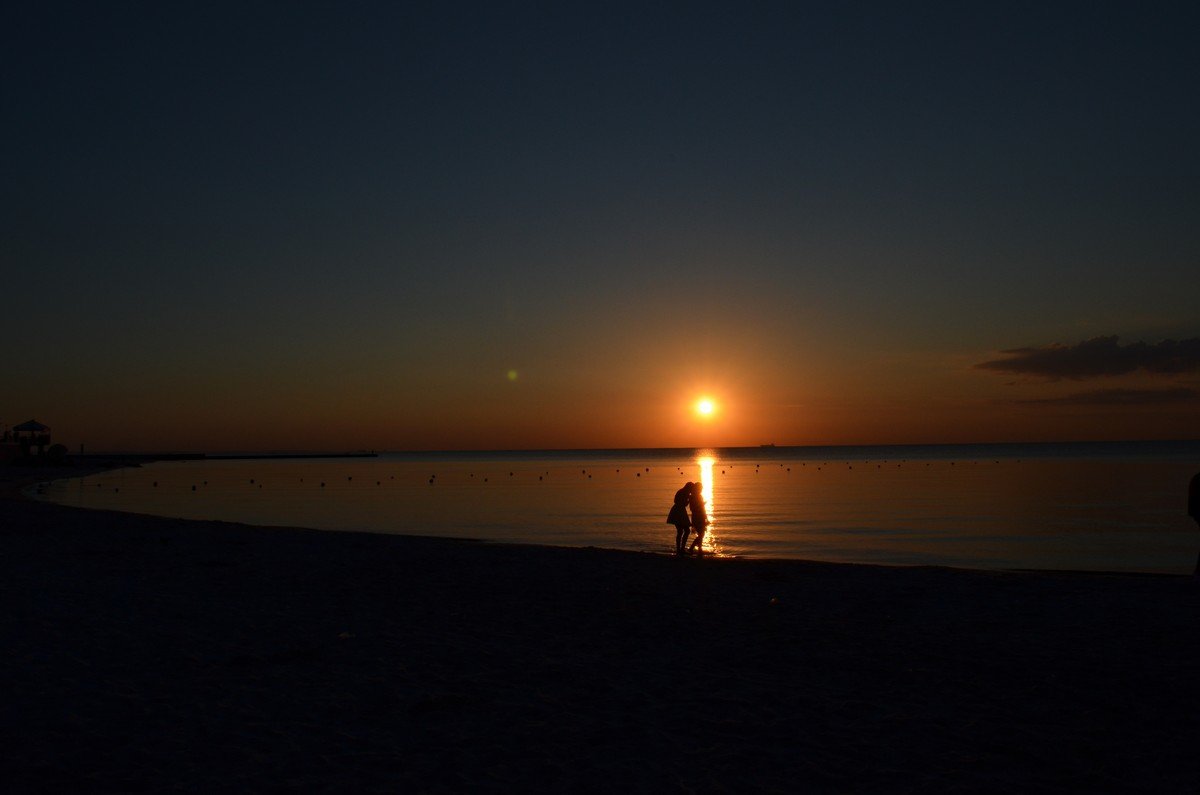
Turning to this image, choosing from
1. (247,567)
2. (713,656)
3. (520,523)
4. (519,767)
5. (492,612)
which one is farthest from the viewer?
(520,523)

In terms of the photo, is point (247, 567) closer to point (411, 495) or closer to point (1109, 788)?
point (1109, 788)

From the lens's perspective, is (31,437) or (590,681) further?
(31,437)

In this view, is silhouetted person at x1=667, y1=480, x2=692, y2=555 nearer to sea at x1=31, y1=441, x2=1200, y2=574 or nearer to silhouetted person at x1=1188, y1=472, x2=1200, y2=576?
sea at x1=31, y1=441, x2=1200, y2=574

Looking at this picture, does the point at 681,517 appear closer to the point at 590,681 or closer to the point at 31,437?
the point at 590,681

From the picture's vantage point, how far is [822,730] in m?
8.73

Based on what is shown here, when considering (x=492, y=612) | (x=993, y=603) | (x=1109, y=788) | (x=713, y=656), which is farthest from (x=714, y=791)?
(x=993, y=603)

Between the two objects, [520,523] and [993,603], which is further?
[520,523]

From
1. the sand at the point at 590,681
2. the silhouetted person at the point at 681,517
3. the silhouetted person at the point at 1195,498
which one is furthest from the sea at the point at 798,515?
the sand at the point at 590,681

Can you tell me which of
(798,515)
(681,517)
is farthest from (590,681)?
(798,515)

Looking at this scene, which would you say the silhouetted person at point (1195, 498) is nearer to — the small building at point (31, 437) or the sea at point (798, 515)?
the sea at point (798, 515)

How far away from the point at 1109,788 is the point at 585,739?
4.57 meters

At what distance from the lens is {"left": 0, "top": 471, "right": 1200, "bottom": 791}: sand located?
7.60 meters

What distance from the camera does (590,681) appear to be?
1056 centimetres

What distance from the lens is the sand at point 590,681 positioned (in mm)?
7598
